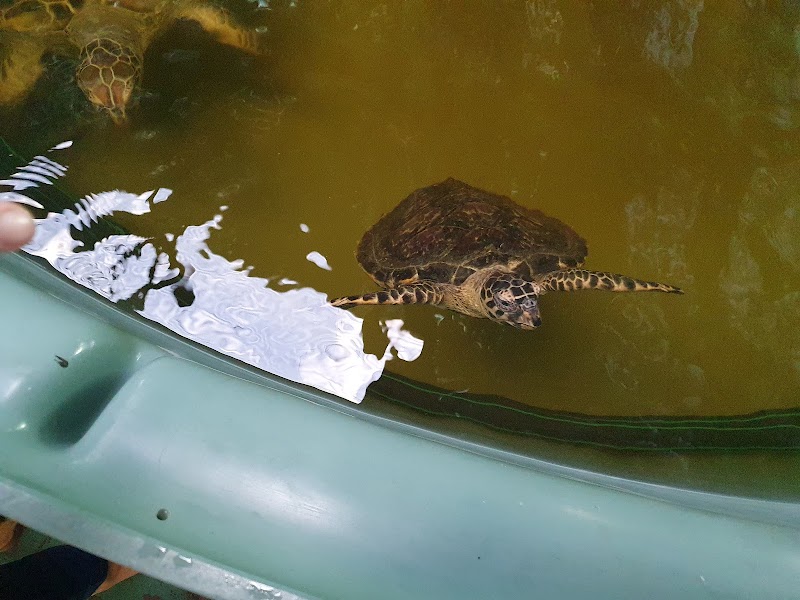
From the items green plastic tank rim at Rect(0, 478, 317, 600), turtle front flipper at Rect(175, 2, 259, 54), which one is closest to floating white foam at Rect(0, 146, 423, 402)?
green plastic tank rim at Rect(0, 478, 317, 600)

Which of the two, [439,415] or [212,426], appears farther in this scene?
[439,415]

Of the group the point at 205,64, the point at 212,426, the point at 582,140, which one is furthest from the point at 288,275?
the point at 582,140

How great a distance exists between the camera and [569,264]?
150cm

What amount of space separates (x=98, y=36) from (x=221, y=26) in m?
0.35

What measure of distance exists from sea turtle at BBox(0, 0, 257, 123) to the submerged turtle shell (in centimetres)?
81

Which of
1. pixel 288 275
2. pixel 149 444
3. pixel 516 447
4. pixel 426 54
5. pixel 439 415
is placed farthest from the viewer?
pixel 426 54

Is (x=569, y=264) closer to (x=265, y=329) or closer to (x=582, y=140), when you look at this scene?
(x=582, y=140)

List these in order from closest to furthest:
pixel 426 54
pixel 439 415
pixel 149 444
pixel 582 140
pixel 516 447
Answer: pixel 149 444 < pixel 516 447 < pixel 439 415 < pixel 582 140 < pixel 426 54

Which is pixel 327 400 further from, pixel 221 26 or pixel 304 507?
Result: pixel 221 26

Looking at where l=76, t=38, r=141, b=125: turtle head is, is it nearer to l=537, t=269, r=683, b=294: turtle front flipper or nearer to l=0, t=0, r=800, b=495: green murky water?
l=0, t=0, r=800, b=495: green murky water

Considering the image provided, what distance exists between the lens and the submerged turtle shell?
57.1 inches

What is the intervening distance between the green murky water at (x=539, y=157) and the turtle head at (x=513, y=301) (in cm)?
14

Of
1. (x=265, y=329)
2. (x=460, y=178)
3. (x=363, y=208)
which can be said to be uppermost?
(x=460, y=178)

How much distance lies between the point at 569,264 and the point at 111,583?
49.7 inches
